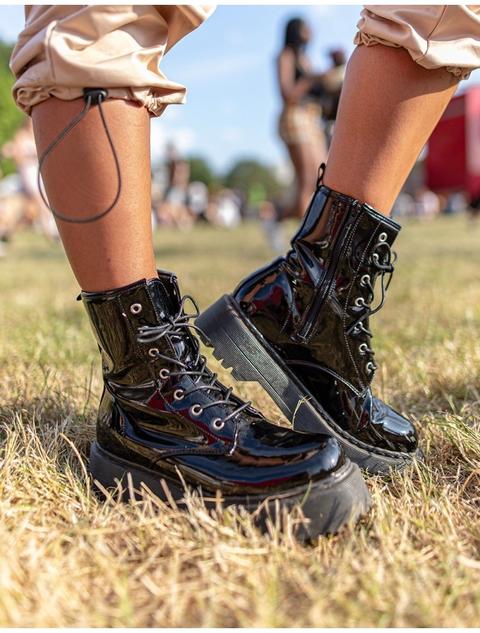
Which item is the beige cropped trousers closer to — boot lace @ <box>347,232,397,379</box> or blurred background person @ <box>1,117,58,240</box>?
boot lace @ <box>347,232,397,379</box>

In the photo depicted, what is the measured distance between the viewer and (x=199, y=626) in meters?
0.76

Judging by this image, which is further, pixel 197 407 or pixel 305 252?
pixel 305 252

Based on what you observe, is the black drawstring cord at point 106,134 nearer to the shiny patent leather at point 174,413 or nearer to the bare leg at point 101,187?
the bare leg at point 101,187

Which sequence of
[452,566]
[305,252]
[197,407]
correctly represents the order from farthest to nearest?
[305,252] → [197,407] → [452,566]

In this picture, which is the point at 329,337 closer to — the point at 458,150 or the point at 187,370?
the point at 187,370

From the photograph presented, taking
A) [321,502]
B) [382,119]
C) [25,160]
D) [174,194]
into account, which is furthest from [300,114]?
[174,194]

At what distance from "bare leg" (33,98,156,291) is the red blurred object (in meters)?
4.53

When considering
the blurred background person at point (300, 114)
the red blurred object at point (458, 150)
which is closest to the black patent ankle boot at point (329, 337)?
the blurred background person at point (300, 114)

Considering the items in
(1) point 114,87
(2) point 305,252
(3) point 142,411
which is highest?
(1) point 114,87

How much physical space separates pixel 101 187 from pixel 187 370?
344 mm

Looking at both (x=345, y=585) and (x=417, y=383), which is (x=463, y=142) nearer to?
(x=417, y=383)

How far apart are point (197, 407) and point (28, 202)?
8.40 m

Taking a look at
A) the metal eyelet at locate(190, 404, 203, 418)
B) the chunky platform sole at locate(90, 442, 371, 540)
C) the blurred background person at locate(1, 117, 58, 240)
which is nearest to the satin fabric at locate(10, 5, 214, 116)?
the metal eyelet at locate(190, 404, 203, 418)

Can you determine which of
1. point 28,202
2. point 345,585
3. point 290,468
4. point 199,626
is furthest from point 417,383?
point 28,202
